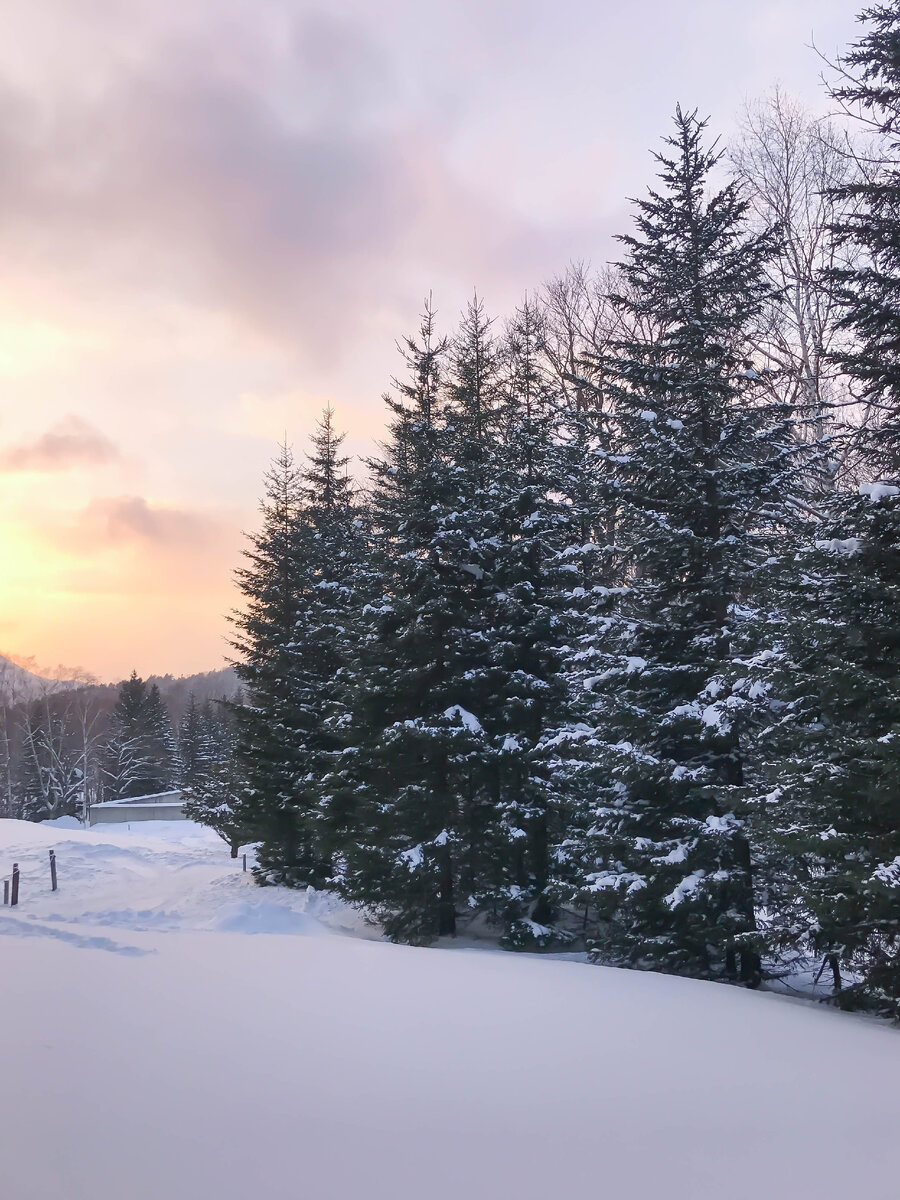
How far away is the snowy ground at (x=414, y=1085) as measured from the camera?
3320 millimetres

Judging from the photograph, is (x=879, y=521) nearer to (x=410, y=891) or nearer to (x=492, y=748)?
(x=492, y=748)

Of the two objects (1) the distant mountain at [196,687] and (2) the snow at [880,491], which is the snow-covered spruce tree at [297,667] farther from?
(1) the distant mountain at [196,687]

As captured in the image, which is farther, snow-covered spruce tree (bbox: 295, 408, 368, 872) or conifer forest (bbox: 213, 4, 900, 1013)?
snow-covered spruce tree (bbox: 295, 408, 368, 872)

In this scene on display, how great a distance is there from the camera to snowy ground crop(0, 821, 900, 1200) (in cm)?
332

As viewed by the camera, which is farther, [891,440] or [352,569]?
[352,569]

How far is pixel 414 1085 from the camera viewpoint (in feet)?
14.1

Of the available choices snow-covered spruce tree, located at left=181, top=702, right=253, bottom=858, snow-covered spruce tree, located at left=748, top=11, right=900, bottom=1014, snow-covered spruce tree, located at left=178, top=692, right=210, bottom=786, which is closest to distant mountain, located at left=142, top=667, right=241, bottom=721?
snow-covered spruce tree, located at left=178, top=692, right=210, bottom=786

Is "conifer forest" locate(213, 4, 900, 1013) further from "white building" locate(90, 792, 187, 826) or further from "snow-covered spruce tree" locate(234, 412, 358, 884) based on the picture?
"white building" locate(90, 792, 187, 826)

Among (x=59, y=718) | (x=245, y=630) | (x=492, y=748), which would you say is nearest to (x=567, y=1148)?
(x=492, y=748)

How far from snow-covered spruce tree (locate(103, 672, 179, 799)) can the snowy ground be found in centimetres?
6225

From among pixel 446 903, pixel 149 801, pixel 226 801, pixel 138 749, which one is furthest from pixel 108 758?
pixel 446 903

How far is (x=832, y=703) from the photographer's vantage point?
27.4 feet

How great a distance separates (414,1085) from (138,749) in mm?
69326

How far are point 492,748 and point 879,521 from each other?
8.25 meters
